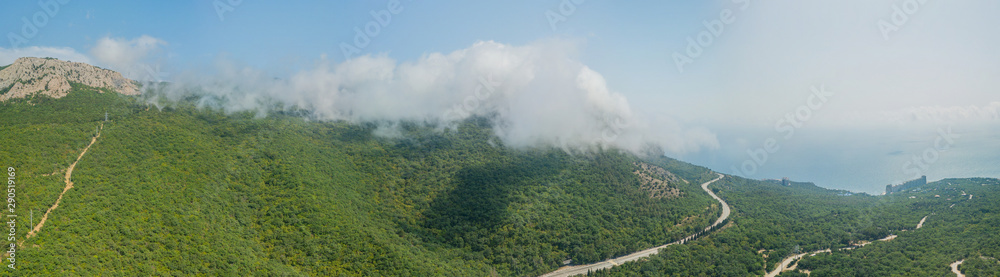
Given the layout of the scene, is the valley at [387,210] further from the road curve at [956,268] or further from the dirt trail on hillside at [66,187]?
the road curve at [956,268]

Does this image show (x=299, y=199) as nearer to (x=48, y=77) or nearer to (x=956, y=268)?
(x=48, y=77)

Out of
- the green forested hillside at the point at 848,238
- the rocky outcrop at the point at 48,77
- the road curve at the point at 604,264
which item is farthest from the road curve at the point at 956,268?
the rocky outcrop at the point at 48,77

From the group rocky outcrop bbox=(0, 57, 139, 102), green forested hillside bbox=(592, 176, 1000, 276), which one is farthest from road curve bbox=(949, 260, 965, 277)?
rocky outcrop bbox=(0, 57, 139, 102)

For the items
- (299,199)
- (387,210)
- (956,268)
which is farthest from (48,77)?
(956,268)

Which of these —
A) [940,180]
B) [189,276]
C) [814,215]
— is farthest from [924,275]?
[940,180]

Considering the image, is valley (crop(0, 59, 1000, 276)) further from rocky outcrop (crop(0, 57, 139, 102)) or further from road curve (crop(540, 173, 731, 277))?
rocky outcrop (crop(0, 57, 139, 102))

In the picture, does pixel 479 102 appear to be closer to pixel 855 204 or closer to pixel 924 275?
pixel 924 275
